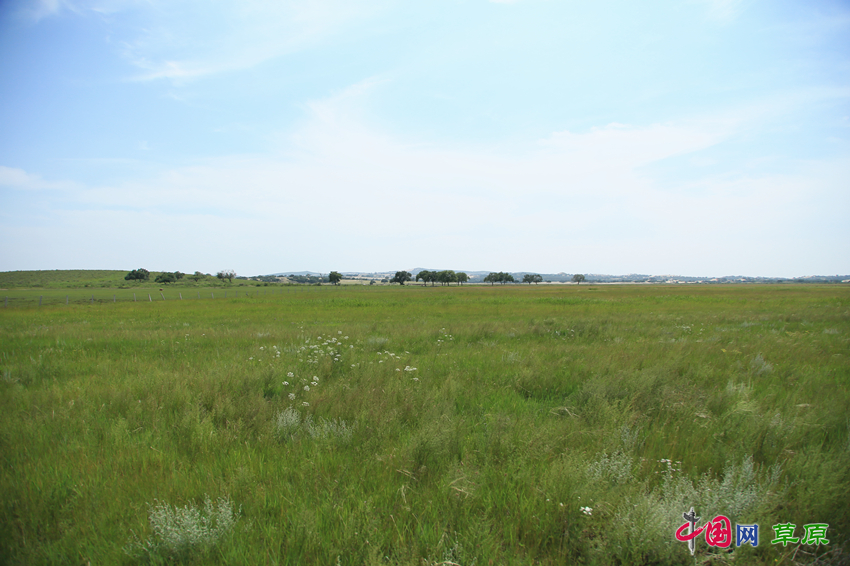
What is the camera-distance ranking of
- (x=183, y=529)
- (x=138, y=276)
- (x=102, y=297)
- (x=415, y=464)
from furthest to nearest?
(x=138, y=276) < (x=102, y=297) < (x=415, y=464) < (x=183, y=529)

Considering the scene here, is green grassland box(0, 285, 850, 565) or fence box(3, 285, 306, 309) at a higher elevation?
green grassland box(0, 285, 850, 565)

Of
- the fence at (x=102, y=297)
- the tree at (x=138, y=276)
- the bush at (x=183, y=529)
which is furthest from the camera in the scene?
the tree at (x=138, y=276)

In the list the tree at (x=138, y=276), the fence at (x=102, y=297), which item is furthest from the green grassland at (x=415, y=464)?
the tree at (x=138, y=276)

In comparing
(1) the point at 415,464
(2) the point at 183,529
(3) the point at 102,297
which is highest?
(2) the point at 183,529

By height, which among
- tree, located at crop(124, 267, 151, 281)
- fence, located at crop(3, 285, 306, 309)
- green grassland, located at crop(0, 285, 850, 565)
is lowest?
fence, located at crop(3, 285, 306, 309)

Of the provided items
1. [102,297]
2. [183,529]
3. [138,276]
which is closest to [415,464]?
[183,529]

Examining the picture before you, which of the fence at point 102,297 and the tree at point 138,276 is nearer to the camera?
the fence at point 102,297

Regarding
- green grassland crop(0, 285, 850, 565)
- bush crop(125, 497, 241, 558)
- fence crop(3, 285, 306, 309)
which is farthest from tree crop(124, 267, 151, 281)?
bush crop(125, 497, 241, 558)

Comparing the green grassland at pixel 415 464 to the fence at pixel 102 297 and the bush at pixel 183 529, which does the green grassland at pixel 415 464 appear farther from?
the fence at pixel 102 297

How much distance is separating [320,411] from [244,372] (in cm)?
251

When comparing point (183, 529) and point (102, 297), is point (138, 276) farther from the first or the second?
point (183, 529)

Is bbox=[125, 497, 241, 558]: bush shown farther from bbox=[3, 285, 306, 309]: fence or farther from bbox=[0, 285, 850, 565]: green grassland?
bbox=[3, 285, 306, 309]: fence

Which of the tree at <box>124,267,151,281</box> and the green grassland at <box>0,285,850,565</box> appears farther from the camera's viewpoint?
the tree at <box>124,267,151,281</box>

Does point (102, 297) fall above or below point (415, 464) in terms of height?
below
